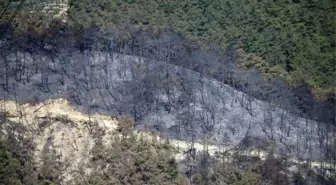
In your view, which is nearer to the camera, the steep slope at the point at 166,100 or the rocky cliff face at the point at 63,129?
the rocky cliff face at the point at 63,129

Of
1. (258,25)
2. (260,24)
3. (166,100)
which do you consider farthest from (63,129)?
(260,24)

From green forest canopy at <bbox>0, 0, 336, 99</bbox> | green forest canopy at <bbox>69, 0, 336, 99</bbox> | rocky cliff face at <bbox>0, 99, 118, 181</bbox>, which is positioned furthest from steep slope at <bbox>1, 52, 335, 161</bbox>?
green forest canopy at <bbox>69, 0, 336, 99</bbox>

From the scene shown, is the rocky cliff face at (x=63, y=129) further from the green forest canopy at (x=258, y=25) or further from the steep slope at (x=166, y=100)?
the green forest canopy at (x=258, y=25)

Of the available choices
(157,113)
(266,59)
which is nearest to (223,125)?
(157,113)

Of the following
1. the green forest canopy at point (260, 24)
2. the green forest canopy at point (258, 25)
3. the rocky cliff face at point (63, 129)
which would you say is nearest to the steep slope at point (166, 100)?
the rocky cliff face at point (63, 129)

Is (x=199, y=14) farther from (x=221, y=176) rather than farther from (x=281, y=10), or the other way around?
(x=221, y=176)

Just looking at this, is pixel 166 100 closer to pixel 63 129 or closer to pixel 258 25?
pixel 63 129

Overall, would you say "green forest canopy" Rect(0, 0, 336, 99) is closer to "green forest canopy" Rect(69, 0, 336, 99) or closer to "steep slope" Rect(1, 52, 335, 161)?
"green forest canopy" Rect(69, 0, 336, 99)

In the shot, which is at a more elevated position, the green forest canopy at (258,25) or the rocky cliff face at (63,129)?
the green forest canopy at (258,25)
